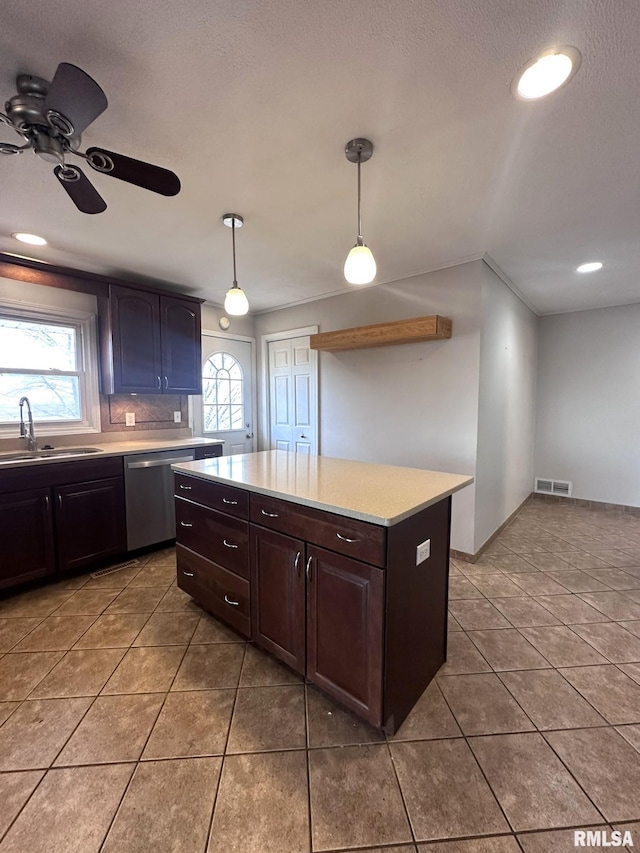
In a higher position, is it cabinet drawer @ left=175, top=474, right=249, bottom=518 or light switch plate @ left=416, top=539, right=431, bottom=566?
cabinet drawer @ left=175, top=474, right=249, bottom=518

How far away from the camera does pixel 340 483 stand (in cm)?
176

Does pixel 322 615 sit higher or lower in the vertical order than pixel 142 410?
lower

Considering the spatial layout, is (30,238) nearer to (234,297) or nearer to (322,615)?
(234,297)

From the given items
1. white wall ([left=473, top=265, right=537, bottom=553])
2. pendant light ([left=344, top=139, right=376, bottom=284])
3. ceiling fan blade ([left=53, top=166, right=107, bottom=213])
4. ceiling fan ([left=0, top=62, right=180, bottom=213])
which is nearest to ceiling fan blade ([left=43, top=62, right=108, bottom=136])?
ceiling fan ([left=0, top=62, right=180, bottom=213])

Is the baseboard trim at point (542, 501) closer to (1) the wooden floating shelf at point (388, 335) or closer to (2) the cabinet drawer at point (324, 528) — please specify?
(1) the wooden floating shelf at point (388, 335)

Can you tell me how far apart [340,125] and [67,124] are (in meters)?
1.04

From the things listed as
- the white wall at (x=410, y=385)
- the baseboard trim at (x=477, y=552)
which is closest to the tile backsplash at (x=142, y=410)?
the white wall at (x=410, y=385)

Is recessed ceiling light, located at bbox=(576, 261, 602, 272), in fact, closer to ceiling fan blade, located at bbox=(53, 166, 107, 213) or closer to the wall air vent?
the wall air vent

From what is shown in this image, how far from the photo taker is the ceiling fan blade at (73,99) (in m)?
1.07

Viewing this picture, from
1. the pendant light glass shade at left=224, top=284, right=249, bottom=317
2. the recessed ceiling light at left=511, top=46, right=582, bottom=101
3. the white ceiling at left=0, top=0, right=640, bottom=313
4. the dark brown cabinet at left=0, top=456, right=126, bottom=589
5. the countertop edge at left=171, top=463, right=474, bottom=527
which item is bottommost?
the dark brown cabinet at left=0, top=456, right=126, bottom=589

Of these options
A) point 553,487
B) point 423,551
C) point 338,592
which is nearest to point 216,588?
point 338,592

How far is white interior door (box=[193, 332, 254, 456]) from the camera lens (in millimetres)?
4262

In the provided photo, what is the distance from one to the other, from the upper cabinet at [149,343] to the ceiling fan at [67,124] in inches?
71.0

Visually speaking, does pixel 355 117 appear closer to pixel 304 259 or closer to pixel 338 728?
pixel 304 259
